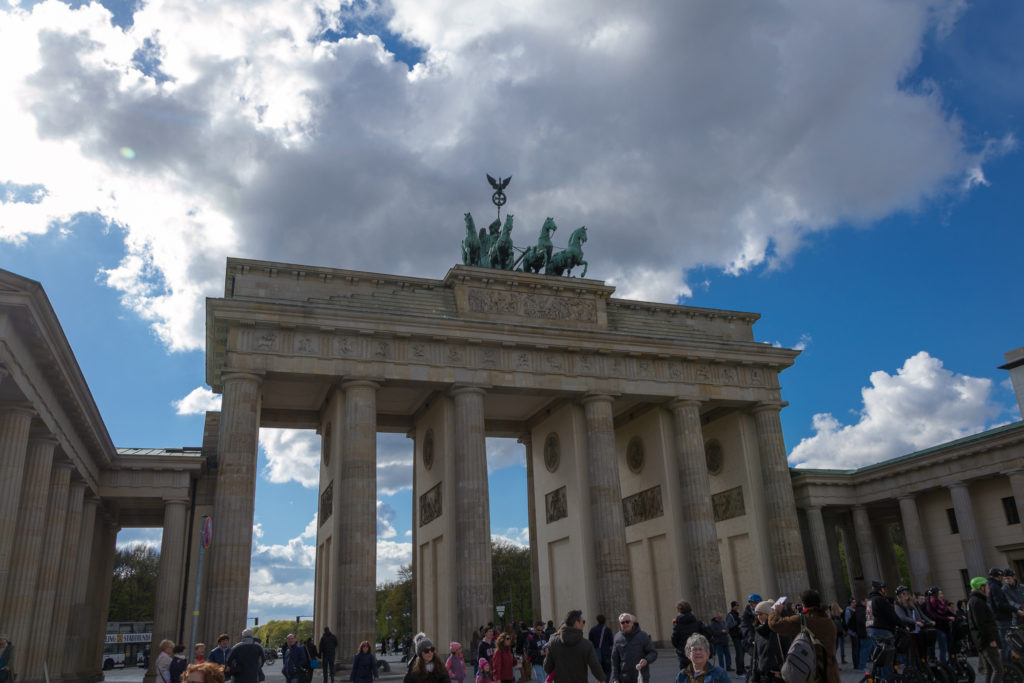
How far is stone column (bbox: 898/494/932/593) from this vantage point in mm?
37375

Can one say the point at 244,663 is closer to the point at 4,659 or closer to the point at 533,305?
the point at 4,659

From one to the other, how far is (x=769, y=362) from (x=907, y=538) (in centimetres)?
1172

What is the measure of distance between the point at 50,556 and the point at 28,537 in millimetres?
2529

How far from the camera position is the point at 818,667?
6.92 meters

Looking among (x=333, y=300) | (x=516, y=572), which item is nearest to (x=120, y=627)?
(x=516, y=572)

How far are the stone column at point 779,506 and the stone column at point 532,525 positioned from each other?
426 inches

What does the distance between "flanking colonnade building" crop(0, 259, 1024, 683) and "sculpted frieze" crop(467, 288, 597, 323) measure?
3.7 inches

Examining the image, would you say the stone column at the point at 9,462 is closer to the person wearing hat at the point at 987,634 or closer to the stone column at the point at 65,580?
the stone column at the point at 65,580

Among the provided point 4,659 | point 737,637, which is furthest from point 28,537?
point 737,637

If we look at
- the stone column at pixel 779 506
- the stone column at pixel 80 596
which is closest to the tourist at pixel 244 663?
the stone column at pixel 80 596

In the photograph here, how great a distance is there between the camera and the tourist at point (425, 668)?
922 cm

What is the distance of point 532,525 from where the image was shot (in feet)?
124

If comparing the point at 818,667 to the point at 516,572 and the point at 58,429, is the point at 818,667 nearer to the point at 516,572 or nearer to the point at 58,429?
the point at 58,429

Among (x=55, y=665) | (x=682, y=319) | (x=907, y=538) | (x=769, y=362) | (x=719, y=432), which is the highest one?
(x=682, y=319)
